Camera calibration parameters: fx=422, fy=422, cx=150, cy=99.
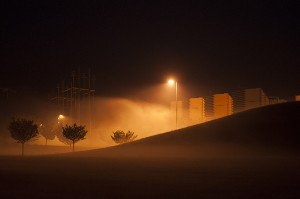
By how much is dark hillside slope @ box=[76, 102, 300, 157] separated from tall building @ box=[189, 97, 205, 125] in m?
17.5

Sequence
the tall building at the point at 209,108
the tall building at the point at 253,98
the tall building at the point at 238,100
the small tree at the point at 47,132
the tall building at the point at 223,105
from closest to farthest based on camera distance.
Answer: the tall building at the point at 253,98
the tall building at the point at 223,105
the tall building at the point at 238,100
the tall building at the point at 209,108
the small tree at the point at 47,132

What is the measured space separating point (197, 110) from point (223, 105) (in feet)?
18.4

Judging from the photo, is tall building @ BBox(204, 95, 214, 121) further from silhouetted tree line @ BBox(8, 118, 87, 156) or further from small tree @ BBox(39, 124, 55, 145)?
small tree @ BBox(39, 124, 55, 145)

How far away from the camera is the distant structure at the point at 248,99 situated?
51.9m

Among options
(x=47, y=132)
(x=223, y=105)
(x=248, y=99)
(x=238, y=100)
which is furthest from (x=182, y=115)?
(x=47, y=132)

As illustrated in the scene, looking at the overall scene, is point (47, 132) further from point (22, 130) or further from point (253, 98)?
point (253, 98)

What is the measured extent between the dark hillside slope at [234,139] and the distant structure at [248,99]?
12.5 meters

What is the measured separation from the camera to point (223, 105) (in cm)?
5294

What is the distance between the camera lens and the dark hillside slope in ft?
99.6

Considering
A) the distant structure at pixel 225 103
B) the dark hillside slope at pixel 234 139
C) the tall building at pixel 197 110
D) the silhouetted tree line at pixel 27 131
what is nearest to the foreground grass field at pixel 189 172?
the dark hillside slope at pixel 234 139

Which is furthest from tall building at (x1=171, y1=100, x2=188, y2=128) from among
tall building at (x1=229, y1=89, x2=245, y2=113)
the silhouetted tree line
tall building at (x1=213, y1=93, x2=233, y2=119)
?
the silhouetted tree line

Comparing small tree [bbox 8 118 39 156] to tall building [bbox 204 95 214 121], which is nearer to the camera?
small tree [bbox 8 118 39 156]

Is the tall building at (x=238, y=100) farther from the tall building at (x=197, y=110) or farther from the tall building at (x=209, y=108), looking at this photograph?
the tall building at (x=197, y=110)

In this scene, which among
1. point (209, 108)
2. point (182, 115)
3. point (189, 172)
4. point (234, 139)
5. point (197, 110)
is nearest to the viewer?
point (189, 172)
